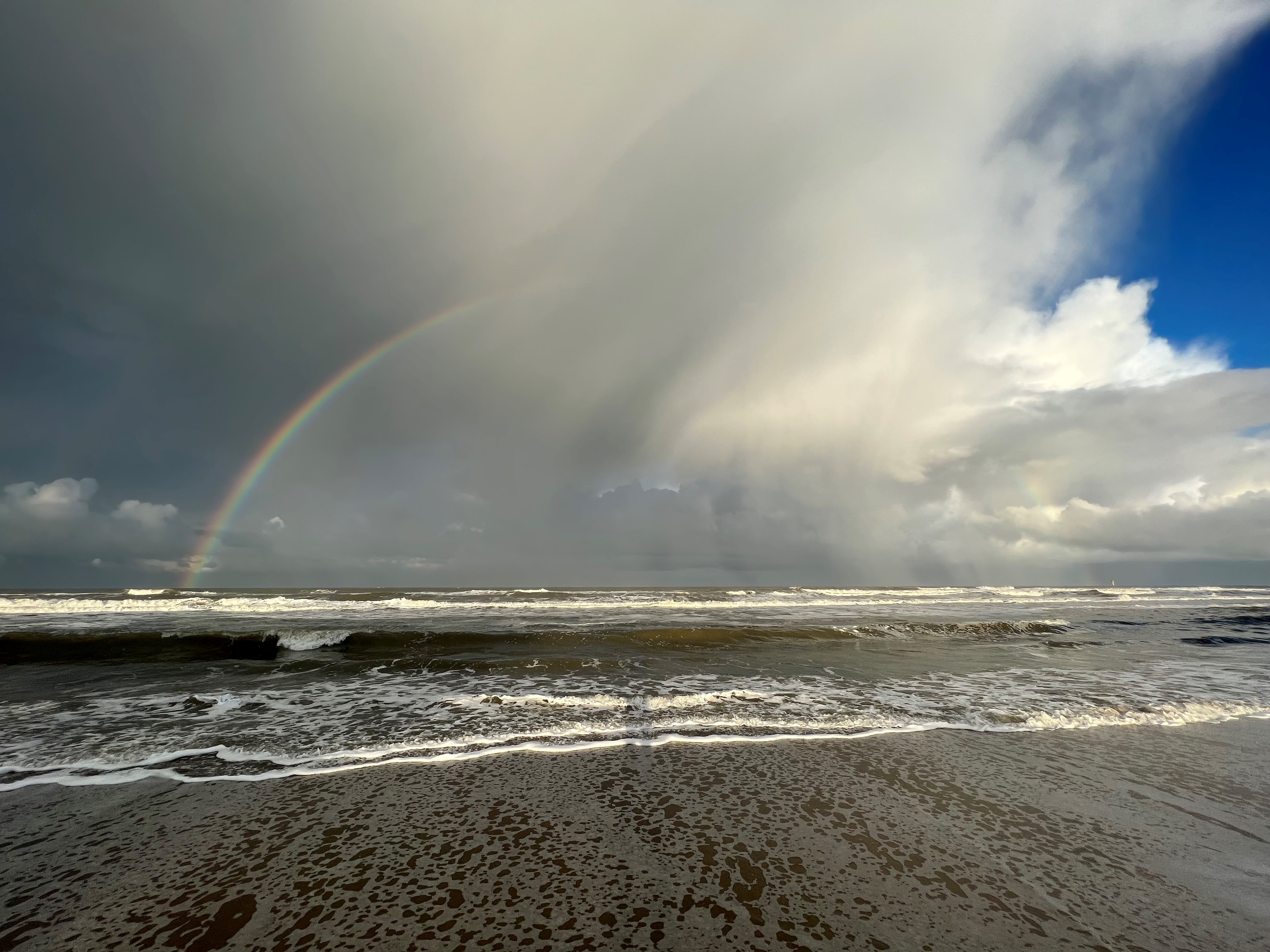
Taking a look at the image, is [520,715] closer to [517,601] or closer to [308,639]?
[308,639]

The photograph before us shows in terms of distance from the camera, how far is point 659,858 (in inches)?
199

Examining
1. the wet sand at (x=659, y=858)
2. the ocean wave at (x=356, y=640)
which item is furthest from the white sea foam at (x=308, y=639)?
the wet sand at (x=659, y=858)

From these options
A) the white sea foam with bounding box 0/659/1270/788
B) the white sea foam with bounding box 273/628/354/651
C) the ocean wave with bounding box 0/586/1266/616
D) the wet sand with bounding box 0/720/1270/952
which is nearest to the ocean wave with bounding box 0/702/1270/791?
the white sea foam with bounding box 0/659/1270/788

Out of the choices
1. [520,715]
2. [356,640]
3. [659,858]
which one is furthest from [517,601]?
[659,858]

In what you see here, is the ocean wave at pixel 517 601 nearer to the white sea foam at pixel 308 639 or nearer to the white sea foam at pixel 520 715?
the white sea foam at pixel 308 639

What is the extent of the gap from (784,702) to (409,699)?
26.9ft

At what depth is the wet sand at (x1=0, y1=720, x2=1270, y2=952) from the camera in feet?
13.1

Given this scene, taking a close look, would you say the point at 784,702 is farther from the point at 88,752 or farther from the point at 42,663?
the point at 42,663

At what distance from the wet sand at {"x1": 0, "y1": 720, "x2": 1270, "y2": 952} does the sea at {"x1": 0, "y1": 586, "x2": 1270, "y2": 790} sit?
1.37 m

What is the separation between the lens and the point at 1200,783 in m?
7.10

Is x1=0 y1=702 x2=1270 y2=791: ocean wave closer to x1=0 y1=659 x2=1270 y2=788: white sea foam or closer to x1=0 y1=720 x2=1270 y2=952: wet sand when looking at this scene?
x1=0 y1=659 x2=1270 y2=788: white sea foam

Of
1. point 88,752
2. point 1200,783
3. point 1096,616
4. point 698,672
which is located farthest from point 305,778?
point 1096,616

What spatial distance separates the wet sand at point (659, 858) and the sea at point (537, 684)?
1371 millimetres

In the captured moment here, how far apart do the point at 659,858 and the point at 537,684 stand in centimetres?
911
